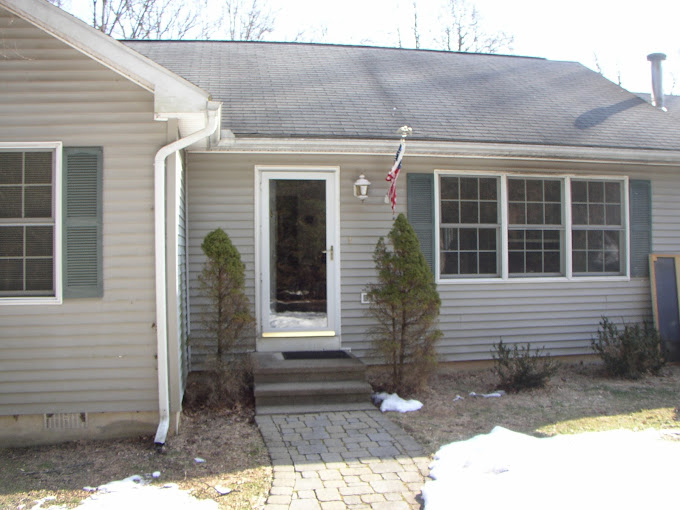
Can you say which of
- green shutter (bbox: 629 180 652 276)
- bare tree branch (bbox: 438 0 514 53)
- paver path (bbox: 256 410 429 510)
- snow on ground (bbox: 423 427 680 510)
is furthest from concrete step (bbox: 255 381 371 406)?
bare tree branch (bbox: 438 0 514 53)

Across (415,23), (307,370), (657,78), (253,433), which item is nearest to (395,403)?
(307,370)

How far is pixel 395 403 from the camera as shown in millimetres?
5512

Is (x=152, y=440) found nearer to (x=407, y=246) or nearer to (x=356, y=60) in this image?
(x=407, y=246)

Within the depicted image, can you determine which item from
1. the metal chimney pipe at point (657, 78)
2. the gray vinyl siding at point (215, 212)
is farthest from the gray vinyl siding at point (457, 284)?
the metal chimney pipe at point (657, 78)

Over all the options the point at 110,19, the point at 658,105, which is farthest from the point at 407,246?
the point at 110,19

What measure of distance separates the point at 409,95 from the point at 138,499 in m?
6.06

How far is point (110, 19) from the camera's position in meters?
16.3

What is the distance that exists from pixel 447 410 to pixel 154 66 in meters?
3.85

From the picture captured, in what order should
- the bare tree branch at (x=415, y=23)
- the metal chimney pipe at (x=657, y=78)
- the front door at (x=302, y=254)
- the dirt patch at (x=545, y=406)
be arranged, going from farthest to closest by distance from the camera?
the bare tree branch at (x=415, y=23) < the metal chimney pipe at (x=657, y=78) < the front door at (x=302, y=254) < the dirt patch at (x=545, y=406)

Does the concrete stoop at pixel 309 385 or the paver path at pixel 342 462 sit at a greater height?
the concrete stoop at pixel 309 385

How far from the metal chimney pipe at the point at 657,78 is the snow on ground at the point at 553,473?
6.80 m

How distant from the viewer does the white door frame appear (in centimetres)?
652

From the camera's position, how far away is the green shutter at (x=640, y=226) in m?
7.42

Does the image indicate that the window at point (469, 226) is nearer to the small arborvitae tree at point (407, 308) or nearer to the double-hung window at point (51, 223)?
the small arborvitae tree at point (407, 308)
